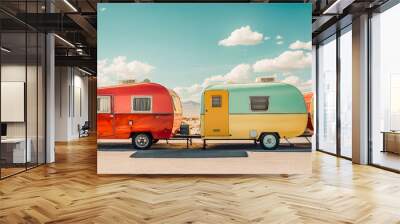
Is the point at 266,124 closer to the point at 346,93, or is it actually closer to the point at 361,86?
the point at 361,86

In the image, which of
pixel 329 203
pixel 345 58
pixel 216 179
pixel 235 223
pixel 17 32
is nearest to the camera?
pixel 235 223

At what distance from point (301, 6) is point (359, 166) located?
11.7 ft

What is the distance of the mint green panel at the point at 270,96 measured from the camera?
21.1 ft

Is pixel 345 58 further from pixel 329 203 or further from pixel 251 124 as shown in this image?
pixel 329 203

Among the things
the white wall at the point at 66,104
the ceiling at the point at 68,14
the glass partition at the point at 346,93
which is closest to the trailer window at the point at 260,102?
the ceiling at the point at 68,14

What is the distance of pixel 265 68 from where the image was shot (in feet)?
21.3

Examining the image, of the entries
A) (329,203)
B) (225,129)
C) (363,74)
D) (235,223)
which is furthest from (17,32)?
(363,74)

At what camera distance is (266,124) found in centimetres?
649

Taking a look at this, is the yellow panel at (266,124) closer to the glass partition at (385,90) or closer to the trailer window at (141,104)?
the trailer window at (141,104)

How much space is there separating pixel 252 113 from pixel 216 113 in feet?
2.06

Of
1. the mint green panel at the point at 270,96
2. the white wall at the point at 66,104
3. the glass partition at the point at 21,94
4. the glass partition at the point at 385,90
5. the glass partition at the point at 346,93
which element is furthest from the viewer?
the white wall at the point at 66,104

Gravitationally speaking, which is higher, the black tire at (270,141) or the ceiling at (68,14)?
the ceiling at (68,14)

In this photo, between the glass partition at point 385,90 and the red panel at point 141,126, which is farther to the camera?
the glass partition at point 385,90

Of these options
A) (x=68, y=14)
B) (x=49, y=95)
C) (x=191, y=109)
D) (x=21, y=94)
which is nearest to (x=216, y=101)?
(x=191, y=109)
